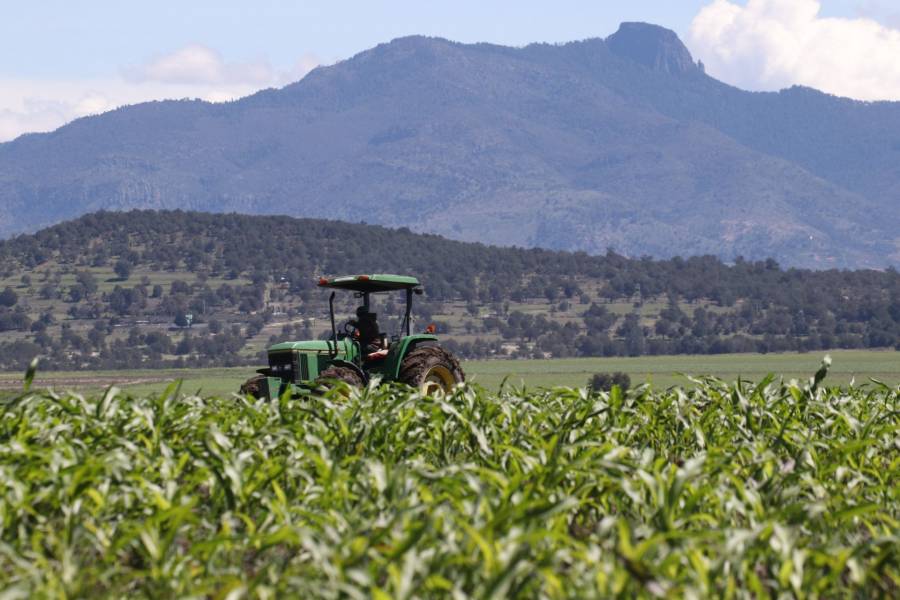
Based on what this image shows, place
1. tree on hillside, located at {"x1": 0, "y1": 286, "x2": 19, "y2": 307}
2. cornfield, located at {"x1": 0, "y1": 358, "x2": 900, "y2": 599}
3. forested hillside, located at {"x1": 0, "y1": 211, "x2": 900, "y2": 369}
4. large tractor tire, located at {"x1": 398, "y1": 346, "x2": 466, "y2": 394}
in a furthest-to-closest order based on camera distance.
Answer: tree on hillside, located at {"x1": 0, "y1": 286, "x2": 19, "y2": 307}
forested hillside, located at {"x1": 0, "y1": 211, "x2": 900, "y2": 369}
large tractor tire, located at {"x1": 398, "y1": 346, "x2": 466, "y2": 394}
cornfield, located at {"x1": 0, "y1": 358, "x2": 900, "y2": 599}

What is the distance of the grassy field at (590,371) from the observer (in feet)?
287

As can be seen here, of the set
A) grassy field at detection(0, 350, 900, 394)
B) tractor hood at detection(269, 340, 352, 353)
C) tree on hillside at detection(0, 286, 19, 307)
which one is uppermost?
tractor hood at detection(269, 340, 352, 353)

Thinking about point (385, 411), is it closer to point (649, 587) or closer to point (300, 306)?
point (649, 587)

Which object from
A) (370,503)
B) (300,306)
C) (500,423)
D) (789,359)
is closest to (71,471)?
(370,503)

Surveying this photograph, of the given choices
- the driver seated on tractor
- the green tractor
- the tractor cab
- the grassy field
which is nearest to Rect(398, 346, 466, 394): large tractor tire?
the green tractor

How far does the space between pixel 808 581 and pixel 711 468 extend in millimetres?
2079

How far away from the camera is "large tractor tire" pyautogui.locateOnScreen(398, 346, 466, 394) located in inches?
666

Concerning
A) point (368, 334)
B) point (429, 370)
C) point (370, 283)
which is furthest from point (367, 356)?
point (429, 370)

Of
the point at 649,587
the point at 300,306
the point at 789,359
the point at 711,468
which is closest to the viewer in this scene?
the point at 649,587

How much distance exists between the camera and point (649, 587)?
16.3 ft

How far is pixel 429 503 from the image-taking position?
6352 millimetres

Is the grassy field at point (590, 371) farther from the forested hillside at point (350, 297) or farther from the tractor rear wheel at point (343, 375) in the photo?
the tractor rear wheel at point (343, 375)

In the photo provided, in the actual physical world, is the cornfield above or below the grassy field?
above

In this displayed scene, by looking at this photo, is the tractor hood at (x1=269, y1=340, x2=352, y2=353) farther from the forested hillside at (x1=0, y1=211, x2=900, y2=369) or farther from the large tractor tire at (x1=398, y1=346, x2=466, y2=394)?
the forested hillside at (x1=0, y1=211, x2=900, y2=369)
